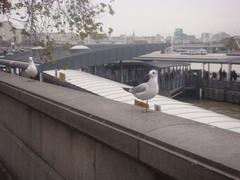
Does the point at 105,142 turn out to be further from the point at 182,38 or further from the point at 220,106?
the point at 182,38

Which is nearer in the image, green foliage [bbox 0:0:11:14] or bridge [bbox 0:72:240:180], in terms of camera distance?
bridge [bbox 0:72:240:180]

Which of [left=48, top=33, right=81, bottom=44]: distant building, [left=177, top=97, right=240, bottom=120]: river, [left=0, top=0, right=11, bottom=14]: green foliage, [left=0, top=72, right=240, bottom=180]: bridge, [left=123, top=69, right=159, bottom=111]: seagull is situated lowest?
[left=177, top=97, right=240, bottom=120]: river

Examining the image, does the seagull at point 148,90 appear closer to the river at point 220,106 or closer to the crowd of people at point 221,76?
the river at point 220,106

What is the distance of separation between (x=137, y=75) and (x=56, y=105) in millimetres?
45572

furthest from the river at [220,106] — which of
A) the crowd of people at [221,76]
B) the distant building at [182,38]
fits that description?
the distant building at [182,38]

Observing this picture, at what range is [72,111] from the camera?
3877 millimetres

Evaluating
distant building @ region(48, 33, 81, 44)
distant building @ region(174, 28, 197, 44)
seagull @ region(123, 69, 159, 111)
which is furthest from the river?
distant building @ region(174, 28, 197, 44)

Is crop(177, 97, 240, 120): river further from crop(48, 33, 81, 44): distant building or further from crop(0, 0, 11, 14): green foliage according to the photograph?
crop(0, 0, 11, 14): green foliage

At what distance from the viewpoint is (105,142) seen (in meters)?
3.24

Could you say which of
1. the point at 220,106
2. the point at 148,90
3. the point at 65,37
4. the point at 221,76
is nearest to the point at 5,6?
the point at 65,37

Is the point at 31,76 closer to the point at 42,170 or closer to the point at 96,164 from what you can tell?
the point at 42,170

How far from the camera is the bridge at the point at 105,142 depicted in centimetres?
232

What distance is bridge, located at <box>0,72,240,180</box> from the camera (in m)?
2.32

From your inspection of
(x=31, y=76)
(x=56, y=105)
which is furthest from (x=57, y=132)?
(x=31, y=76)
